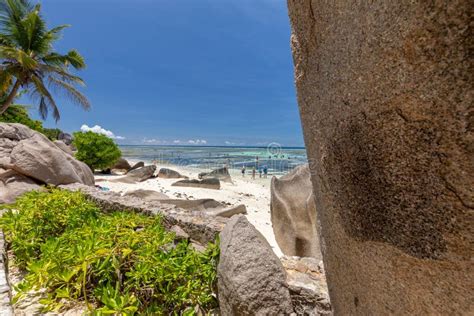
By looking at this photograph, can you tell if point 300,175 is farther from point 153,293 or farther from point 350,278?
point 350,278

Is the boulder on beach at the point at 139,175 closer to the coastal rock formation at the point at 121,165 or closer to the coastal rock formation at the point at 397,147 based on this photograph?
the coastal rock formation at the point at 121,165

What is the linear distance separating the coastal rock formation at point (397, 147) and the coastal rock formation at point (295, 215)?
149 inches

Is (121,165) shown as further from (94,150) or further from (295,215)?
(295,215)

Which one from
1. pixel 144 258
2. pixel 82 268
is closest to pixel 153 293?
pixel 144 258

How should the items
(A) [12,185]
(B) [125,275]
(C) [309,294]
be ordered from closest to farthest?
(C) [309,294], (B) [125,275], (A) [12,185]

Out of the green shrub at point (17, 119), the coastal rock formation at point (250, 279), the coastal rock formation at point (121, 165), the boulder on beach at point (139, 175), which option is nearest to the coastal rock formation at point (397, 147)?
the coastal rock formation at point (250, 279)

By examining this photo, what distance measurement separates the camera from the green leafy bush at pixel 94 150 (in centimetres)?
1581

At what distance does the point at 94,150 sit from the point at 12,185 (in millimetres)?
10347

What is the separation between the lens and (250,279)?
75.9 inches

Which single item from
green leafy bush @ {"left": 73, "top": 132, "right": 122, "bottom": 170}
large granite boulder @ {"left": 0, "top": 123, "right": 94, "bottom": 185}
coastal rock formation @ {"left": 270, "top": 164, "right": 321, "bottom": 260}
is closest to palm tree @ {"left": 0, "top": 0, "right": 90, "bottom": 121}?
green leafy bush @ {"left": 73, "top": 132, "right": 122, "bottom": 170}

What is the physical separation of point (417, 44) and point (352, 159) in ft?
1.47

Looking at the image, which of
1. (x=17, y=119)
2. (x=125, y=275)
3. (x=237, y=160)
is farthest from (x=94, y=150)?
(x=237, y=160)

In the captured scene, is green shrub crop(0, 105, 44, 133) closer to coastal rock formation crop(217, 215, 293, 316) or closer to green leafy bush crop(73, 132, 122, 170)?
green leafy bush crop(73, 132, 122, 170)

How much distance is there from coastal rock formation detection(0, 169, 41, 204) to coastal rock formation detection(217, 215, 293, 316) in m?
6.49
